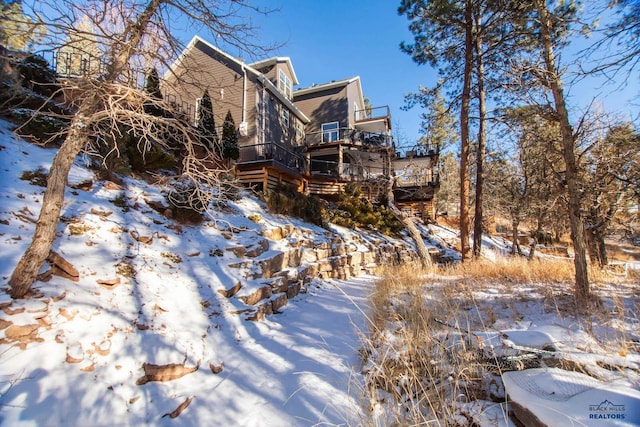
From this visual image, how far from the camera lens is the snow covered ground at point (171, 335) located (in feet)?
7.75

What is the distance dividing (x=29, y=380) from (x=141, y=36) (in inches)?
166

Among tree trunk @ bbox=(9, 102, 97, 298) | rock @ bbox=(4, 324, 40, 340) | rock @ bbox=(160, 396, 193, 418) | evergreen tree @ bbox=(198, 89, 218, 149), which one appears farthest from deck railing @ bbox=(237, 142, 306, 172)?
rock @ bbox=(160, 396, 193, 418)

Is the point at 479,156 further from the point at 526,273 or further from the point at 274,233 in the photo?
the point at 274,233

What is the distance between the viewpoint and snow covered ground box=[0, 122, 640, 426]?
93.0 inches

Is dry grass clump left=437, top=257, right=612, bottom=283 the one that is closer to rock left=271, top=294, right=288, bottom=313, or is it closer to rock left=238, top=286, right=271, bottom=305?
rock left=271, top=294, right=288, bottom=313

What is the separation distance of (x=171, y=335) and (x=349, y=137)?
52.8 feet

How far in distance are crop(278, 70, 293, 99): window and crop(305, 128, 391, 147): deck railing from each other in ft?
9.74

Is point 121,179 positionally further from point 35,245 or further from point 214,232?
point 35,245

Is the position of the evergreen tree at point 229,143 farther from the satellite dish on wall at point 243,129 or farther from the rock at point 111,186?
the rock at point 111,186

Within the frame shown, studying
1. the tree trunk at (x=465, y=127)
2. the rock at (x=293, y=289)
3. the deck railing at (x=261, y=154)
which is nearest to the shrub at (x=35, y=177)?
the rock at (x=293, y=289)

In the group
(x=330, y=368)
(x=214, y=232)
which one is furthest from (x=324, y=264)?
(x=330, y=368)

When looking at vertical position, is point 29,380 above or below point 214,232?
below

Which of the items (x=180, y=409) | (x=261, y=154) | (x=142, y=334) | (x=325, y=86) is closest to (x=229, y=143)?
(x=261, y=154)

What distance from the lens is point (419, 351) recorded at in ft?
8.61
